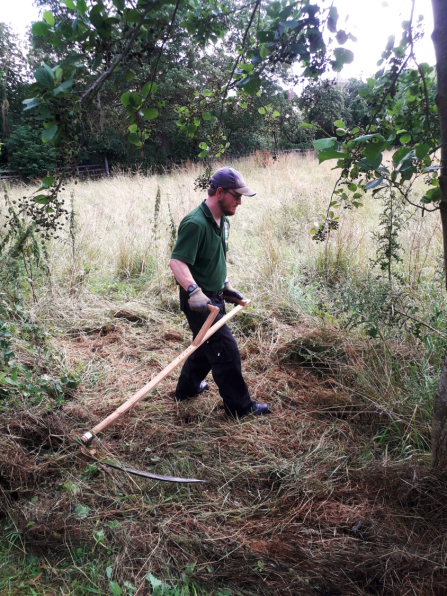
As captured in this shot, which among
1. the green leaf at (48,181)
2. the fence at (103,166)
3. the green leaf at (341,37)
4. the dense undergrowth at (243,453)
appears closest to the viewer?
the green leaf at (48,181)

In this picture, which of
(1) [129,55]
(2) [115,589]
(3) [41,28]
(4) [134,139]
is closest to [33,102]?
(3) [41,28]

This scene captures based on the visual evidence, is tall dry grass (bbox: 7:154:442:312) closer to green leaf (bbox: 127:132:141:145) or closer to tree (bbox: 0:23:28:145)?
green leaf (bbox: 127:132:141:145)

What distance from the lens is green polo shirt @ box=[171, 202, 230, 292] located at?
2586 millimetres

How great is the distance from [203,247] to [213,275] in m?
0.24

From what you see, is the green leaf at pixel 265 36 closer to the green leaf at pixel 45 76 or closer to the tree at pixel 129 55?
the tree at pixel 129 55

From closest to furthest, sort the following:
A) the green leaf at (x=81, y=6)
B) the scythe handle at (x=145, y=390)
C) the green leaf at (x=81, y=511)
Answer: the green leaf at (x=81, y=6), the green leaf at (x=81, y=511), the scythe handle at (x=145, y=390)

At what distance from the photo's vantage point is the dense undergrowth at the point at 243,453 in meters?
1.82

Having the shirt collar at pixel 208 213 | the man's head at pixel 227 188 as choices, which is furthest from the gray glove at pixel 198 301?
the man's head at pixel 227 188

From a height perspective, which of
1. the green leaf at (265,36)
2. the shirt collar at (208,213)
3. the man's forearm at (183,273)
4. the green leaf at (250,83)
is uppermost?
the green leaf at (265,36)

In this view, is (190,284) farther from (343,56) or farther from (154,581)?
(154,581)

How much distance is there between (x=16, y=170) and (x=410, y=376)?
23084 mm

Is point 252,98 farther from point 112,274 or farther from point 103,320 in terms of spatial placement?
point 112,274

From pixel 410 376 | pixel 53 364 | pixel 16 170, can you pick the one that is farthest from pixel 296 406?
pixel 16 170

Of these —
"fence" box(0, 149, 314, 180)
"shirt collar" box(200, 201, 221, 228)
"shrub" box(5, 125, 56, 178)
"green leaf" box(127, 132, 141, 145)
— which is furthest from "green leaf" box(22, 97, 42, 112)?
"shrub" box(5, 125, 56, 178)
